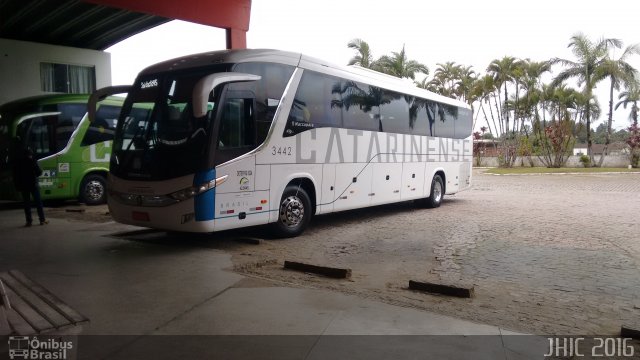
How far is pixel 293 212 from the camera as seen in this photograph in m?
→ 9.14

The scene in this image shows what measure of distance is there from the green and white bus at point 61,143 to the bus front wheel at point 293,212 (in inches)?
322

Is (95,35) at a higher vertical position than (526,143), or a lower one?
higher

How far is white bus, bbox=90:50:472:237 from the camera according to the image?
7531 millimetres

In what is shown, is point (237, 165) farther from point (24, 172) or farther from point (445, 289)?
point (24, 172)

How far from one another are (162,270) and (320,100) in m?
4.66

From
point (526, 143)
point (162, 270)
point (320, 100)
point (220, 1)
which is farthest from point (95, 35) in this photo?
point (526, 143)

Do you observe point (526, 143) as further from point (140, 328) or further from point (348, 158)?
point (140, 328)

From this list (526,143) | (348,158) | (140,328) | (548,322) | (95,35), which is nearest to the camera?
(140,328)

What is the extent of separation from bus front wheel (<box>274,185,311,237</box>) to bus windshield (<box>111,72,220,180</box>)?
6.74 feet

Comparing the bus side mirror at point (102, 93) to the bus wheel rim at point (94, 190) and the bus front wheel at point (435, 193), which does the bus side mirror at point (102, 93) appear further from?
the bus front wheel at point (435, 193)

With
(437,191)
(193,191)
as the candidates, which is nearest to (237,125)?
(193,191)

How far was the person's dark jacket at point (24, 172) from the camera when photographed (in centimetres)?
1020

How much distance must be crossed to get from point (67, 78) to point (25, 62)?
194 centimetres

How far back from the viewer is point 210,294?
547 cm
